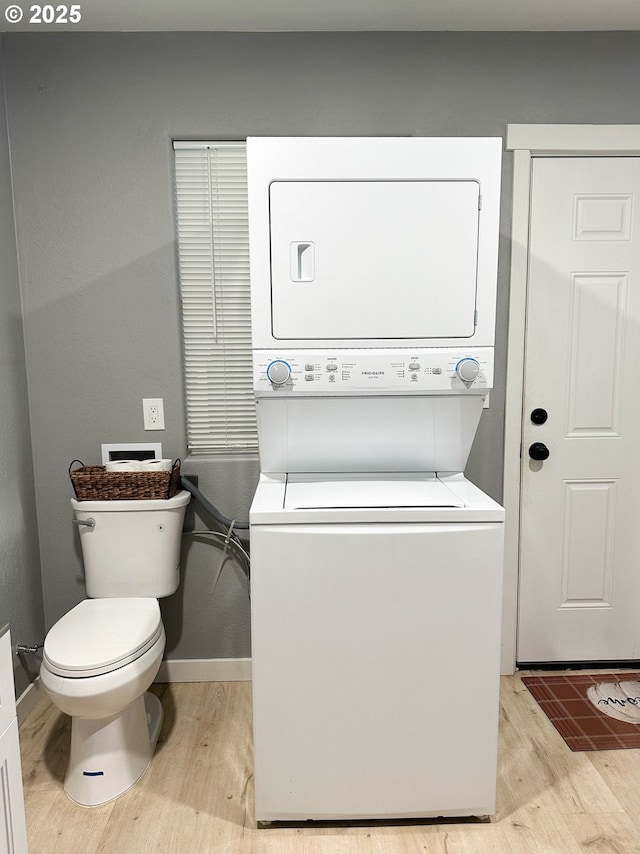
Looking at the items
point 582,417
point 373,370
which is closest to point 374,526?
point 373,370

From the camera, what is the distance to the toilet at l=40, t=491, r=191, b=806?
1768 mm

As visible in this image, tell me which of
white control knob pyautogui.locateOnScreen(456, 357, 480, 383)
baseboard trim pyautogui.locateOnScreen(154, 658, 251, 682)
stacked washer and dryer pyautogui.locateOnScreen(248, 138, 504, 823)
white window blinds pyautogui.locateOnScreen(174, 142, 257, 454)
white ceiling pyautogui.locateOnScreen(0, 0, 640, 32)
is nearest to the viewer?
stacked washer and dryer pyautogui.locateOnScreen(248, 138, 504, 823)

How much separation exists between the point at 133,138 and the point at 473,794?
8.01 ft

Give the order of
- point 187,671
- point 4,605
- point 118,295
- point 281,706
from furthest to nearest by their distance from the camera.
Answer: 1. point 187,671
2. point 118,295
3. point 4,605
4. point 281,706

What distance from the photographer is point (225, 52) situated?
7.27 feet

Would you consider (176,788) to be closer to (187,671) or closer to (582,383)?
(187,671)

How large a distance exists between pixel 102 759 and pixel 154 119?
2173mm

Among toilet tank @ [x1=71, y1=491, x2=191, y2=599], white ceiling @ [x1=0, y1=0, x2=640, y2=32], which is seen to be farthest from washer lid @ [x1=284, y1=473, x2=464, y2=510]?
white ceiling @ [x1=0, y1=0, x2=640, y2=32]

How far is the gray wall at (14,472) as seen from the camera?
2.20 metres

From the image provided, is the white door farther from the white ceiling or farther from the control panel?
the control panel

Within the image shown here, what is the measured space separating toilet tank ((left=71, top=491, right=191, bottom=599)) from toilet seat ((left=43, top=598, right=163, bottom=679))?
0.08m

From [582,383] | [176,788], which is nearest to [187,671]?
[176,788]

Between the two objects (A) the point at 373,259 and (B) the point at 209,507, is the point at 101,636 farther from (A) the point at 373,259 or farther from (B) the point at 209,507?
(A) the point at 373,259

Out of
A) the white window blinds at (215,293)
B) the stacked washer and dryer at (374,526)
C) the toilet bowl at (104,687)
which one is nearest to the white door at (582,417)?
the stacked washer and dryer at (374,526)
